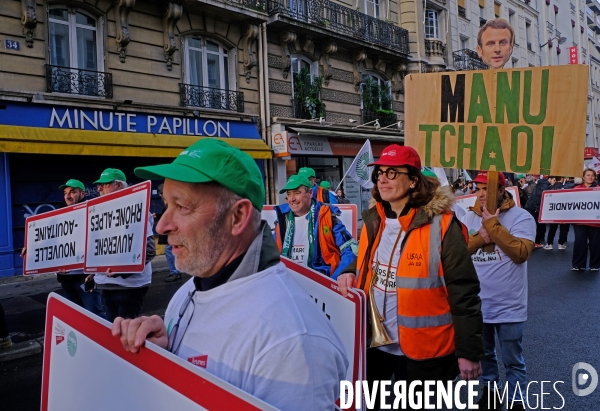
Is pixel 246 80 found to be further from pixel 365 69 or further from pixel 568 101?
pixel 568 101

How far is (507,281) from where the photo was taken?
3.75 m

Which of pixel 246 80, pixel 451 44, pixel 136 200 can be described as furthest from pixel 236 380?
pixel 451 44

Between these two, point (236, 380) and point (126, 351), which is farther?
point (126, 351)

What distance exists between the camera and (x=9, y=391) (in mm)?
4559

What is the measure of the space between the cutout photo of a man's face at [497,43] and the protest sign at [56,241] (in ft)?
12.8

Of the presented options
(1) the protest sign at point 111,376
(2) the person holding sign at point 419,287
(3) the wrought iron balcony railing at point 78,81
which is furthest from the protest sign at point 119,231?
(3) the wrought iron balcony railing at point 78,81

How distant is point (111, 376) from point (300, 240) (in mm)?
3105

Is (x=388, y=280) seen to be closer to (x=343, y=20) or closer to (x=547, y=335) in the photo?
(x=547, y=335)

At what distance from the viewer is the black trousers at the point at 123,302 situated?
15.4 feet

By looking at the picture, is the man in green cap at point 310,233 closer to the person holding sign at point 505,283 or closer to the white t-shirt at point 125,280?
the person holding sign at point 505,283

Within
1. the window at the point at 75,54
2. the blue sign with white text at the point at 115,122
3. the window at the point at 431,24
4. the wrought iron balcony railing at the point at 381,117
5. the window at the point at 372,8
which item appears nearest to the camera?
the blue sign with white text at the point at 115,122

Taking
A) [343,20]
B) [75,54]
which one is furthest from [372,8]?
[75,54]

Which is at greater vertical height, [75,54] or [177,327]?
[75,54]

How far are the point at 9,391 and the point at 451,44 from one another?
83.8ft
